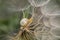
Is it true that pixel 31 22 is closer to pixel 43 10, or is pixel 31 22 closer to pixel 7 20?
pixel 43 10

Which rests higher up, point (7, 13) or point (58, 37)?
point (7, 13)

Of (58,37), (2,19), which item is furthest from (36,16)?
(2,19)

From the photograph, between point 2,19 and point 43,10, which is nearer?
point 43,10

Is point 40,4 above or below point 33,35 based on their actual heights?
above

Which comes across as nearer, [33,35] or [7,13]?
[33,35]

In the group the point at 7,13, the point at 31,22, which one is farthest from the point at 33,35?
the point at 7,13

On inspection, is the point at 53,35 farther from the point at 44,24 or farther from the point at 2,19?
the point at 2,19

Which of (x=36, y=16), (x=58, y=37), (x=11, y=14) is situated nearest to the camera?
(x=36, y=16)

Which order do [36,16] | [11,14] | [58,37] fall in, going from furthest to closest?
[11,14]
[58,37]
[36,16]
